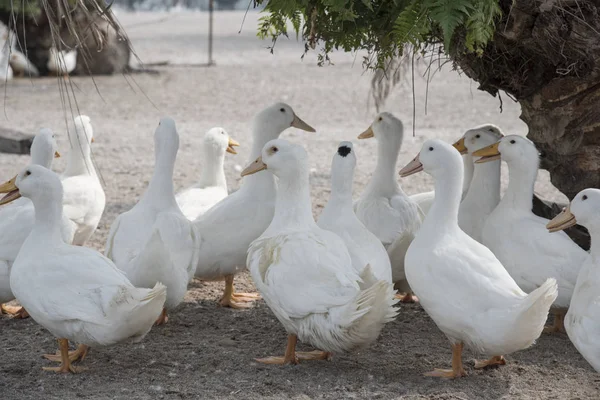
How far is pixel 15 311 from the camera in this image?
475cm

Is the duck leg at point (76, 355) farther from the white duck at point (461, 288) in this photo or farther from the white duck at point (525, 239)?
the white duck at point (525, 239)

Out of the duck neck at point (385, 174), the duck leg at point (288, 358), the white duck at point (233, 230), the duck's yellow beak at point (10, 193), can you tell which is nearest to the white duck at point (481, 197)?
the duck neck at point (385, 174)

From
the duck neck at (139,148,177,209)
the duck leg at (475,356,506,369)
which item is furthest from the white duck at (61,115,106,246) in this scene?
the duck leg at (475,356,506,369)

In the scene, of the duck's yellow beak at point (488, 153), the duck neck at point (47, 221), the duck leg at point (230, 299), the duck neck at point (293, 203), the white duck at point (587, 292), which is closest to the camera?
the white duck at point (587, 292)

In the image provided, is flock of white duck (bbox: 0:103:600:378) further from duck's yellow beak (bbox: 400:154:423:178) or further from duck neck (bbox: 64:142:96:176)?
duck neck (bbox: 64:142:96:176)

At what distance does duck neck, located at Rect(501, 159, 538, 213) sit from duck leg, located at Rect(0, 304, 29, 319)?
2.64 meters

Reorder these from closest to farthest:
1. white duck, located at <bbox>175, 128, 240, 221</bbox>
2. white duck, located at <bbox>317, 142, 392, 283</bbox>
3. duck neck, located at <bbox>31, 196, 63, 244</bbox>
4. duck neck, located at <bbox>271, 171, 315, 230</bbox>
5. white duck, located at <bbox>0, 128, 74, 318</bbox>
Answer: duck neck, located at <bbox>31, 196, 63, 244</bbox>, white duck, located at <bbox>317, 142, 392, 283</bbox>, duck neck, located at <bbox>271, 171, 315, 230</bbox>, white duck, located at <bbox>0, 128, 74, 318</bbox>, white duck, located at <bbox>175, 128, 240, 221</bbox>

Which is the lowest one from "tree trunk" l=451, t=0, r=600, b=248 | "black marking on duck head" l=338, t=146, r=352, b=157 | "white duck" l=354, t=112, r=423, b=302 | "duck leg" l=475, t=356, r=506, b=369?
"duck leg" l=475, t=356, r=506, b=369

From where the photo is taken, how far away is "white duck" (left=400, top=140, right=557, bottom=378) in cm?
358

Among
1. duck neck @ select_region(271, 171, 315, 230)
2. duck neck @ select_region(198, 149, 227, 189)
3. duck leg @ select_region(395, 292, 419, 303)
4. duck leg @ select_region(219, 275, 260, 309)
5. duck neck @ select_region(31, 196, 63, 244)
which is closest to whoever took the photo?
duck neck @ select_region(31, 196, 63, 244)

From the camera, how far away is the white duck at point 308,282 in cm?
365

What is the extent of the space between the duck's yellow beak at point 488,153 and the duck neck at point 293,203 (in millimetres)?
1102

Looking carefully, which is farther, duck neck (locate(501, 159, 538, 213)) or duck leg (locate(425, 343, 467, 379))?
duck neck (locate(501, 159, 538, 213))

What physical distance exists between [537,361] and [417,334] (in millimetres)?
647
